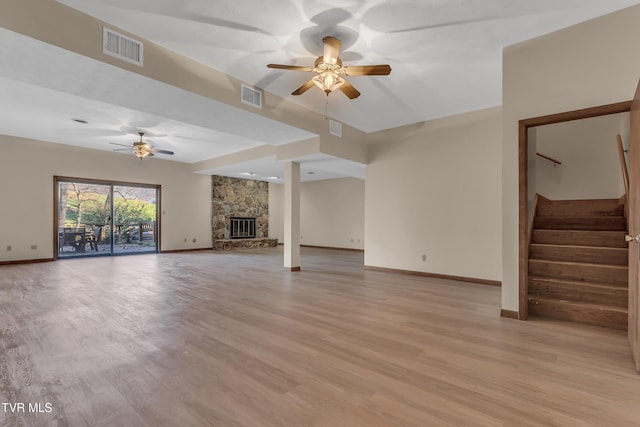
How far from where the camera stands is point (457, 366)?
212cm

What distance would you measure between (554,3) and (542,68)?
66 cm

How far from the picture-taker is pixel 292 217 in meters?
6.23

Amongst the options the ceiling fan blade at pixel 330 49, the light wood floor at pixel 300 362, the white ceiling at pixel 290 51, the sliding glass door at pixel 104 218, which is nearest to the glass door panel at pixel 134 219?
the sliding glass door at pixel 104 218

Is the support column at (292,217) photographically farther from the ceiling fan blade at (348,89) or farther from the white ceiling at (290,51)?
the ceiling fan blade at (348,89)

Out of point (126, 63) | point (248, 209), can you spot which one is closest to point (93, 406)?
point (126, 63)

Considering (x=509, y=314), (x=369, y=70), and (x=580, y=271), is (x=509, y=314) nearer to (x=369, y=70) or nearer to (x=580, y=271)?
(x=580, y=271)

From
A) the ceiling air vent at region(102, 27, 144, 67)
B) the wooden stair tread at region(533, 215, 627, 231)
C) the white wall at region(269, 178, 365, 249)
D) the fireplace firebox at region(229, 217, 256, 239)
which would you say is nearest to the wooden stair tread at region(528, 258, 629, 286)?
the wooden stair tread at region(533, 215, 627, 231)

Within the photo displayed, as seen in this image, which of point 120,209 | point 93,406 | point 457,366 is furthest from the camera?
point 120,209

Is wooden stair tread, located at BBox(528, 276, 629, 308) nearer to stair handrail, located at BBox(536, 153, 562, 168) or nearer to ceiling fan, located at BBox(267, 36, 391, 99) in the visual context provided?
stair handrail, located at BBox(536, 153, 562, 168)

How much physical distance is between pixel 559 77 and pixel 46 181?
10003 millimetres

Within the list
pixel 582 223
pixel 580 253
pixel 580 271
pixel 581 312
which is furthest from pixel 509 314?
pixel 582 223

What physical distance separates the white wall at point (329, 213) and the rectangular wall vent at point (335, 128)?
14.4ft

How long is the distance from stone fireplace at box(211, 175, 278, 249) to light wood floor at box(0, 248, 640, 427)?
6118mm

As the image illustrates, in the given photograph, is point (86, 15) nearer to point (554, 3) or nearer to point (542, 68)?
point (554, 3)
